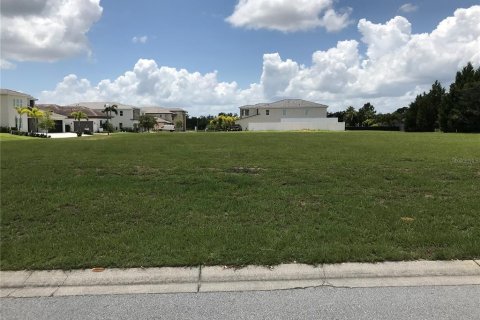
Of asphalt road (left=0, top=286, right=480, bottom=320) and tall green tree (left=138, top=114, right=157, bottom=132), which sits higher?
tall green tree (left=138, top=114, right=157, bottom=132)

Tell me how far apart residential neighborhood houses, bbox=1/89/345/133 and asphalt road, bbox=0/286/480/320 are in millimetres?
62295

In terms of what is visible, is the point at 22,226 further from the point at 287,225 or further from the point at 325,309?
the point at 325,309

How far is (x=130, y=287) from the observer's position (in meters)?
4.57

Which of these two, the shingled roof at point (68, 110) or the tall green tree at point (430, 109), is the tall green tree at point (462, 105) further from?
the shingled roof at point (68, 110)

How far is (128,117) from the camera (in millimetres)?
97562

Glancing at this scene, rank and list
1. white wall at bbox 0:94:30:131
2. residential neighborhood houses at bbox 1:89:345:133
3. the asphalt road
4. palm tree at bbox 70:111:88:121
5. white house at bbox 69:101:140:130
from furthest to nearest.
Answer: white house at bbox 69:101:140:130
palm tree at bbox 70:111:88:121
residential neighborhood houses at bbox 1:89:345:133
white wall at bbox 0:94:30:131
the asphalt road

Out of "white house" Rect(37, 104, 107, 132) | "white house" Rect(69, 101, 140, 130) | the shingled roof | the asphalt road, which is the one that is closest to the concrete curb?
the asphalt road

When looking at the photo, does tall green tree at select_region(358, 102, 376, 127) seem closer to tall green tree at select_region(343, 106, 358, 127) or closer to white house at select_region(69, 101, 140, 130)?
tall green tree at select_region(343, 106, 358, 127)

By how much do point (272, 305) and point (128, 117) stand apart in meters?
97.7

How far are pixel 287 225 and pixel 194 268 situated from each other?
1.92 meters

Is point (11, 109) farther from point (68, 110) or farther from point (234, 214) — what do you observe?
point (234, 214)

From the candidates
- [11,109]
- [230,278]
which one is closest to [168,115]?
[11,109]

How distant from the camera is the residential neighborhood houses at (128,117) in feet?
203

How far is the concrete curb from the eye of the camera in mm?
4531
